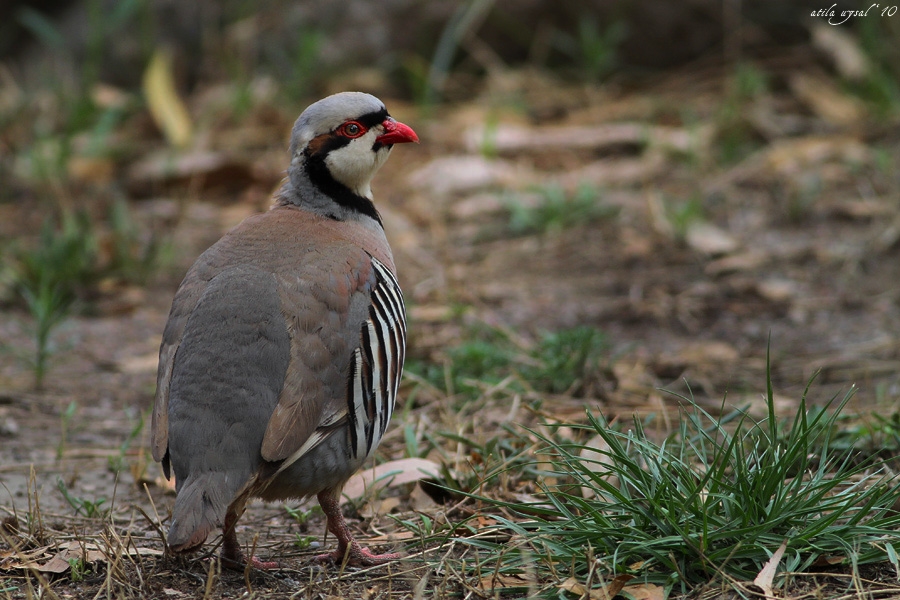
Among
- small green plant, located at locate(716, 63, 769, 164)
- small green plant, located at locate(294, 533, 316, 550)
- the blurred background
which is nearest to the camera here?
small green plant, located at locate(294, 533, 316, 550)

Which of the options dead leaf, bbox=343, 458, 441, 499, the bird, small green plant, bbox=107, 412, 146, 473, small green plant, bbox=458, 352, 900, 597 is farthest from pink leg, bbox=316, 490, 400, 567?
small green plant, bbox=107, 412, 146, 473

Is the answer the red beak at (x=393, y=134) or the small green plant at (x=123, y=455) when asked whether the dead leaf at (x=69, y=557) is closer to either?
the small green plant at (x=123, y=455)

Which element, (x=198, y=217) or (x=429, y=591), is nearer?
(x=429, y=591)

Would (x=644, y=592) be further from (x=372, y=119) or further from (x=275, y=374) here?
(x=372, y=119)

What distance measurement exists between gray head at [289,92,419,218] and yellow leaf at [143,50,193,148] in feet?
14.2

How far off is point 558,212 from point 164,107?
3.43m

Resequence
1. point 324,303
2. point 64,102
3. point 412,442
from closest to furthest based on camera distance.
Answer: point 324,303 → point 412,442 → point 64,102

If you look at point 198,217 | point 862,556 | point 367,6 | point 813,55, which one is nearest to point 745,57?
point 813,55

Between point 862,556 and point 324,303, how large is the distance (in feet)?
5.77

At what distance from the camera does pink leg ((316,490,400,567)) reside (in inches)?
129

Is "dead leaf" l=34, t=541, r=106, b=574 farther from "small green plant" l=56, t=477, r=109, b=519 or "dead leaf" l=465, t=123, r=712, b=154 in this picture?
Answer: "dead leaf" l=465, t=123, r=712, b=154

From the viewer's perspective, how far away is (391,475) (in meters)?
3.67

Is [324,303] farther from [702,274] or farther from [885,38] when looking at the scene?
[885,38]

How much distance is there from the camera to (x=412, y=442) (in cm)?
400
